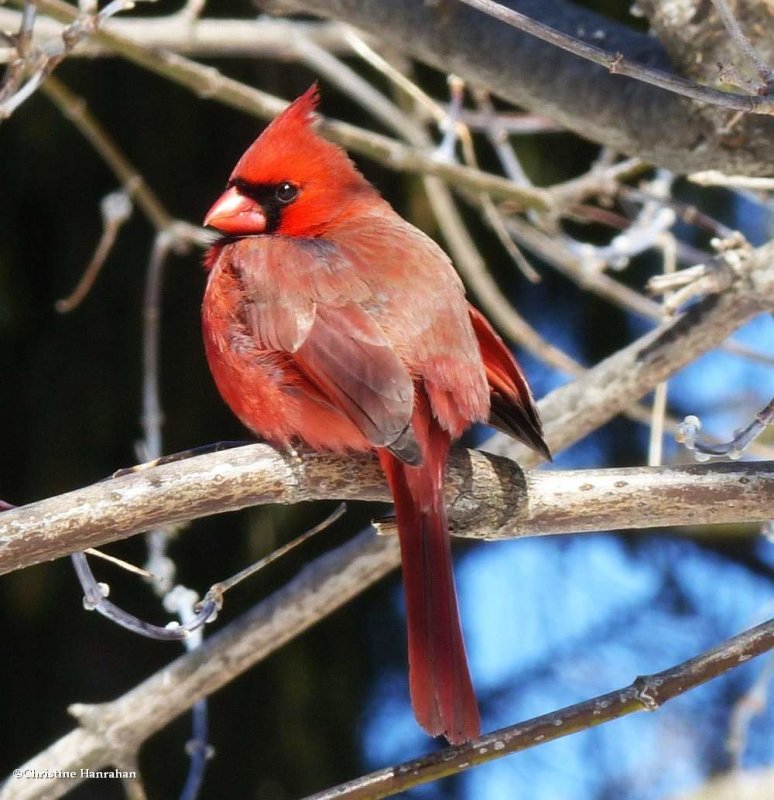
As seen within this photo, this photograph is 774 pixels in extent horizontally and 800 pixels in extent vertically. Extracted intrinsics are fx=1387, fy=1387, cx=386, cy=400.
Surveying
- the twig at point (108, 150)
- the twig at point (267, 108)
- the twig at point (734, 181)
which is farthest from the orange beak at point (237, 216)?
the twig at point (734, 181)

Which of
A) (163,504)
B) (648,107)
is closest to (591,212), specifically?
(648,107)

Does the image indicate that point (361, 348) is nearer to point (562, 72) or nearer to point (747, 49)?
point (747, 49)

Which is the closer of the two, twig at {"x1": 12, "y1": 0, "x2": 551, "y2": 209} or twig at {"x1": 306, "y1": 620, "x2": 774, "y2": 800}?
twig at {"x1": 306, "y1": 620, "x2": 774, "y2": 800}

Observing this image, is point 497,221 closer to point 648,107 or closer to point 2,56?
point 648,107

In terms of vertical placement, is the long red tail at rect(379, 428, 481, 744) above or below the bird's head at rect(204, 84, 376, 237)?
below

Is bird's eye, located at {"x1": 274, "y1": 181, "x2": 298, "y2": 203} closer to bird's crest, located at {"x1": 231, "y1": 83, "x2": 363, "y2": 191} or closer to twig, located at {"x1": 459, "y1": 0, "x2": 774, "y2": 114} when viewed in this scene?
bird's crest, located at {"x1": 231, "y1": 83, "x2": 363, "y2": 191}

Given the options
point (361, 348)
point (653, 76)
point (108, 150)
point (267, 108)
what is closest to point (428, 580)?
point (361, 348)

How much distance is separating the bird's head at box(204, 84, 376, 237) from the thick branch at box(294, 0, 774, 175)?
9.7 inches

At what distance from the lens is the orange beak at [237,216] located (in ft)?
7.83

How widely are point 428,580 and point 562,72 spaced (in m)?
1.08

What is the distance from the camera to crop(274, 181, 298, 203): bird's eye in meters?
2.43

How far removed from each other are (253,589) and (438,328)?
1214 millimetres

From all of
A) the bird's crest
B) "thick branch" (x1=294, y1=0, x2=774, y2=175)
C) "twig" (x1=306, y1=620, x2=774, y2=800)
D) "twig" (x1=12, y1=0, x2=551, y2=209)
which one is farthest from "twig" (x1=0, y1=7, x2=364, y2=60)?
"twig" (x1=306, y1=620, x2=774, y2=800)

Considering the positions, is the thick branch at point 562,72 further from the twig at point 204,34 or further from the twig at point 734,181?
the twig at point 204,34
